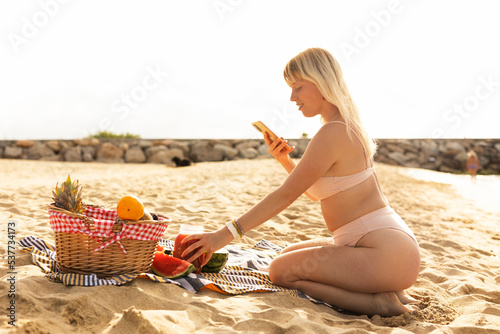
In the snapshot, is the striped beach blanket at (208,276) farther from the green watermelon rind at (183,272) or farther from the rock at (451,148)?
the rock at (451,148)

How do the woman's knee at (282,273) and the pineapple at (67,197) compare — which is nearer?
the pineapple at (67,197)

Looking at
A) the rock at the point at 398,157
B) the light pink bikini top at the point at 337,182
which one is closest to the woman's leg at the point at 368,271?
the light pink bikini top at the point at 337,182

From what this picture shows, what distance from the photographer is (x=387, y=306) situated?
2479 millimetres

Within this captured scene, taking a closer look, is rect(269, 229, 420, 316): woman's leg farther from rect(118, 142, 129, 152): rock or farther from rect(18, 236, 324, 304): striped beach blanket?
rect(118, 142, 129, 152): rock

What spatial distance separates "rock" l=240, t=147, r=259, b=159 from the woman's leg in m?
12.8

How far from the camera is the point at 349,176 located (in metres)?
2.55

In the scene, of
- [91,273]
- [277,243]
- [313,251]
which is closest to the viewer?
[91,273]

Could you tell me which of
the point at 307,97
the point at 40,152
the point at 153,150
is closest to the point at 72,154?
the point at 40,152

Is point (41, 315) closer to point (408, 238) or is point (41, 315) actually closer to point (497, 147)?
point (408, 238)

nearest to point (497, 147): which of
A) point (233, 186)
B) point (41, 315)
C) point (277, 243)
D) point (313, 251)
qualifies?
point (233, 186)

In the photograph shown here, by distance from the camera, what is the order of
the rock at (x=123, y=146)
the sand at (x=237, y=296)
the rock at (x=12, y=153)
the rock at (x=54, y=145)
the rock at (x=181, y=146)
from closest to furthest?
the sand at (x=237, y=296) → the rock at (x=12, y=153) → the rock at (x=54, y=145) → the rock at (x=123, y=146) → the rock at (x=181, y=146)

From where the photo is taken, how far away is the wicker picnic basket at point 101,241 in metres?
2.30

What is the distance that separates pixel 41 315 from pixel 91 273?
1.81 ft

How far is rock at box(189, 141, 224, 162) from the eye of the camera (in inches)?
592
